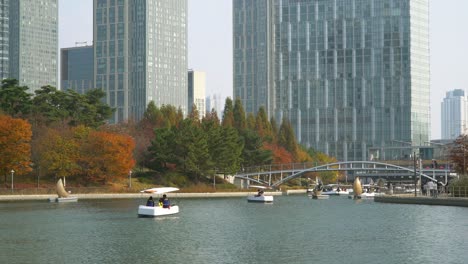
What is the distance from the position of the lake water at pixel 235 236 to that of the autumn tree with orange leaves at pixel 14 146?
2443cm

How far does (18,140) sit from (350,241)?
8090 centimetres

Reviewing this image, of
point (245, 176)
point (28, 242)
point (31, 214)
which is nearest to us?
point (28, 242)

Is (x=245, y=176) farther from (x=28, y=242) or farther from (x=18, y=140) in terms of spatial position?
(x=28, y=242)

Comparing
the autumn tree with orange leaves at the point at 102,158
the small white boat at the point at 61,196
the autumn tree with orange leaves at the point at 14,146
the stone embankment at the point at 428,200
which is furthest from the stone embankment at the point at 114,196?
the stone embankment at the point at 428,200

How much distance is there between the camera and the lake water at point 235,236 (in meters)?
58.8

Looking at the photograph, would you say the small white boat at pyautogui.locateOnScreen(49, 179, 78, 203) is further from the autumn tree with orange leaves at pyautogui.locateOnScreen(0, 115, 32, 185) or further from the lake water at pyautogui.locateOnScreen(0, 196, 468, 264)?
the lake water at pyautogui.locateOnScreen(0, 196, 468, 264)

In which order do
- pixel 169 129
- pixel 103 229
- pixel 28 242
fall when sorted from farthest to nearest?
pixel 169 129 < pixel 103 229 < pixel 28 242

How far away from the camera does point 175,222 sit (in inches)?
3524

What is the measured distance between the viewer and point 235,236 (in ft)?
243

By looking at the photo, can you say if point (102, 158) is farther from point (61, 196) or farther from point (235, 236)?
point (235, 236)

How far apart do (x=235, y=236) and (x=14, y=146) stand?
7082 cm

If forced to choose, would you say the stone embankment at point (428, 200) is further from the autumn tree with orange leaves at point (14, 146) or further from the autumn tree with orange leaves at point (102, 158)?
the autumn tree with orange leaves at point (14, 146)

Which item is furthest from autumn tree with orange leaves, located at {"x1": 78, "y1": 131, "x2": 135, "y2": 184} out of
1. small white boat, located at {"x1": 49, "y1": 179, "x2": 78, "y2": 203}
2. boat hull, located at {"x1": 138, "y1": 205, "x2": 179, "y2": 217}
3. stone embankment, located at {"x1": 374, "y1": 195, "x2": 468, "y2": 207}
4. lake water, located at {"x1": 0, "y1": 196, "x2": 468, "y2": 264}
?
boat hull, located at {"x1": 138, "y1": 205, "x2": 179, "y2": 217}

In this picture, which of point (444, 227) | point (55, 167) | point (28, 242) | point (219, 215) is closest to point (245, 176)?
point (55, 167)
